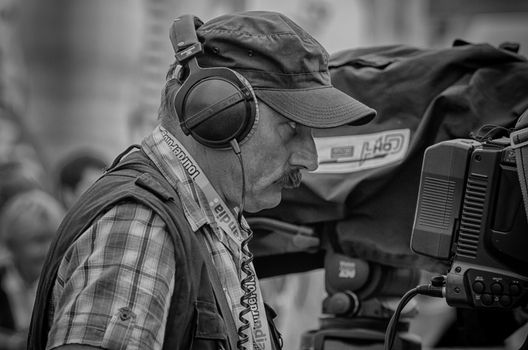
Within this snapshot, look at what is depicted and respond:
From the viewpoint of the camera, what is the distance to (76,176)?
7.39 meters

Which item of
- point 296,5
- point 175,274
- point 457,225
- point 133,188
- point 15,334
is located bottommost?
point 15,334

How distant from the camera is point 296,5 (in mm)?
9578

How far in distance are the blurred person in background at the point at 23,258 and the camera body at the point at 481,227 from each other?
3.48 meters

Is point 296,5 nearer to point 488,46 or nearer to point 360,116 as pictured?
point 488,46

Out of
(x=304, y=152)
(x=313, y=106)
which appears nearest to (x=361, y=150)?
(x=304, y=152)

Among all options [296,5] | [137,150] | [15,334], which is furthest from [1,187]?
[137,150]

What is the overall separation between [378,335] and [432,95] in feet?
2.81

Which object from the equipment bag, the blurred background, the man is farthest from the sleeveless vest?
the blurred background

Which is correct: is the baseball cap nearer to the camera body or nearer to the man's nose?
the man's nose

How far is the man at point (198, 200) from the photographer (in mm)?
2342

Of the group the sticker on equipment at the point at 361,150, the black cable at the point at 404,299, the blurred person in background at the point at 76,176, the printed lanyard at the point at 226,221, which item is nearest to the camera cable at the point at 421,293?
the black cable at the point at 404,299

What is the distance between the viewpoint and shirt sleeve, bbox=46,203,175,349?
2299 mm

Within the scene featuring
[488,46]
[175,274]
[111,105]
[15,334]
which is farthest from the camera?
[111,105]

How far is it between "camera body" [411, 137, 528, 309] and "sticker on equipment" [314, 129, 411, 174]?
65 centimetres
